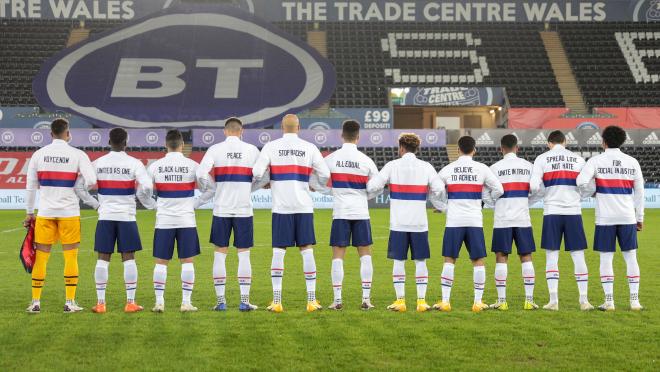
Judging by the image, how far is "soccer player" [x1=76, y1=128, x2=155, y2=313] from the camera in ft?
28.0

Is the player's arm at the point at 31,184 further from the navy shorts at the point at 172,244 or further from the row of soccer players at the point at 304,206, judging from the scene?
the navy shorts at the point at 172,244

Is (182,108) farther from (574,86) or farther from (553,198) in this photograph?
(553,198)

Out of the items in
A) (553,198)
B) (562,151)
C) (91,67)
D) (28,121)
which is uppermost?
(91,67)

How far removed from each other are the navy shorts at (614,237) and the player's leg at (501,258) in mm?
1032

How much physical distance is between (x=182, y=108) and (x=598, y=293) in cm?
3108

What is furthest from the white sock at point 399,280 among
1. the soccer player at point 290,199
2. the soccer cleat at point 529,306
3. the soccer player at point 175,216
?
the soccer player at point 175,216

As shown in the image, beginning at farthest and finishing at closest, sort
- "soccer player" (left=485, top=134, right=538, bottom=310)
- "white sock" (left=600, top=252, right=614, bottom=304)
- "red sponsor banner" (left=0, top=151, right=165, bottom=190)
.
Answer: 1. "red sponsor banner" (left=0, top=151, right=165, bottom=190)
2. "soccer player" (left=485, top=134, right=538, bottom=310)
3. "white sock" (left=600, top=252, right=614, bottom=304)

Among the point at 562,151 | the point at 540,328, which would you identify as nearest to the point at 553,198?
the point at 562,151

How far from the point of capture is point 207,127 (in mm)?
37312

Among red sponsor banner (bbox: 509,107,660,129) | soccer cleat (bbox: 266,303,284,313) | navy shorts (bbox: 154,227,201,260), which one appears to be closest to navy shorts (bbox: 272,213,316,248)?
soccer cleat (bbox: 266,303,284,313)

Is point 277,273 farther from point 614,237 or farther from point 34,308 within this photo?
point 614,237

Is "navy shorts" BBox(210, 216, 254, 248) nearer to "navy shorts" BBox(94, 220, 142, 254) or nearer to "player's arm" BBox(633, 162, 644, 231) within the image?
"navy shorts" BBox(94, 220, 142, 254)

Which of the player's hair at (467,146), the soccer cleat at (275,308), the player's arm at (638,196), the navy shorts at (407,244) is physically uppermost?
the player's hair at (467,146)

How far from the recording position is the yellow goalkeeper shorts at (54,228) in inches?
340
